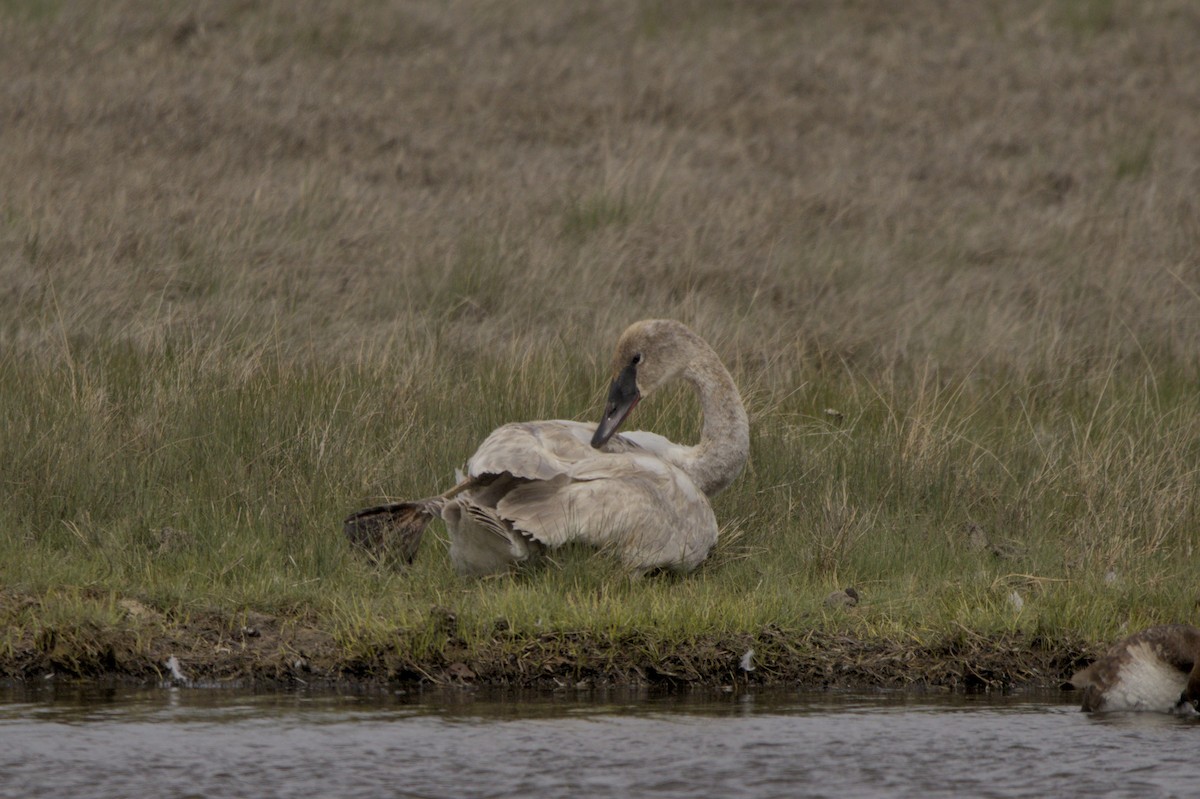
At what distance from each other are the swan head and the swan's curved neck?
0.14 m

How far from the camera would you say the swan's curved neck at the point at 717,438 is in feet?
28.2

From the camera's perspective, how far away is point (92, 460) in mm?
8727

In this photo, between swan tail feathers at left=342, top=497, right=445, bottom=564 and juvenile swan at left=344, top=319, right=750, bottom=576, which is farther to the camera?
swan tail feathers at left=342, top=497, right=445, bottom=564

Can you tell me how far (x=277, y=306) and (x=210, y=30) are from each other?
1076cm

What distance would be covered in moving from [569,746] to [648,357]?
10.4 ft

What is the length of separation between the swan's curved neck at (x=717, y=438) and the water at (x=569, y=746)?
1724mm

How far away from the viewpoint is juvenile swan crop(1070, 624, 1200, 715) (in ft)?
22.5

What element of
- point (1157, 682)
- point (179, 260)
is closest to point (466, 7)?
Answer: point (179, 260)

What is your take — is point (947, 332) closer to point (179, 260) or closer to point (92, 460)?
point (179, 260)

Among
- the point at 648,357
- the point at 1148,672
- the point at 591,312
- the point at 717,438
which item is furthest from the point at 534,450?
the point at 591,312

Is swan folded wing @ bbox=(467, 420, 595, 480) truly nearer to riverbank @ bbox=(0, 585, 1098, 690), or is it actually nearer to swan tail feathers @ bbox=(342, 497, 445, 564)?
swan tail feathers @ bbox=(342, 497, 445, 564)

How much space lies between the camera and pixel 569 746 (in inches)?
241

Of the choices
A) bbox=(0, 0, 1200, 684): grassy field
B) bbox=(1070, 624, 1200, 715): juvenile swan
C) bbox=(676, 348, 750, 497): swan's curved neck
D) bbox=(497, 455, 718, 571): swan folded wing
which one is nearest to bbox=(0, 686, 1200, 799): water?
bbox=(1070, 624, 1200, 715): juvenile swan

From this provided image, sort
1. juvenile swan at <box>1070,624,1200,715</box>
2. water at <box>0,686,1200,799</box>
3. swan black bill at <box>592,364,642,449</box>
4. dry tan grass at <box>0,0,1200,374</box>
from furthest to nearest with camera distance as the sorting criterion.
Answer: dry tan grass at <box>0,0,1200,374</box>, swan black bill at <box>592,364,642,449</box>, juvenile swan at <box>1070,624,1200,715</box>, water at <box>0,686,1200,799</box>
